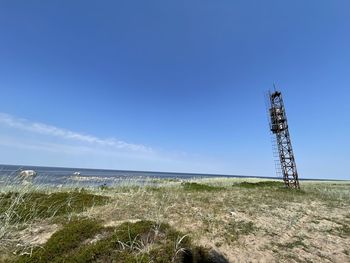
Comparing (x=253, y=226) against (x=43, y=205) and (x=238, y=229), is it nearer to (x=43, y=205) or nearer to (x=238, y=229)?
(x=238, y=229)

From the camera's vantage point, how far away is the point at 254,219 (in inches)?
384

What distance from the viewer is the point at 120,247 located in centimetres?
556

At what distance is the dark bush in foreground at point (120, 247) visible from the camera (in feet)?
17.2

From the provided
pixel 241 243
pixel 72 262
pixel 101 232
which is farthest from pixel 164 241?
pixel 241 243

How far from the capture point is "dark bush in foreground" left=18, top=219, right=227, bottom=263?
5.24m

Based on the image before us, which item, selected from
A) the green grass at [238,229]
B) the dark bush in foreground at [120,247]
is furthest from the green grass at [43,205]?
the green grass at [238,229]

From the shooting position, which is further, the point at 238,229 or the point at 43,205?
the point at 43,205

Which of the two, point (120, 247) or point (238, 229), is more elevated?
point (238, 229)

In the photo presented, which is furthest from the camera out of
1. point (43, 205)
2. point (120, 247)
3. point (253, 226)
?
point (43, 205)

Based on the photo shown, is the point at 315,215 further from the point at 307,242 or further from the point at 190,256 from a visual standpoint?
the point at 190,256

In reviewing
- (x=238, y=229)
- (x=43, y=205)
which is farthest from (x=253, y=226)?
(x=43, y=205)

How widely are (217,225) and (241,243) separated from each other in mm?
1328

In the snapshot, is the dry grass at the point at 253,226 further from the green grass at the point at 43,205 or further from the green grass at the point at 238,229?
the green grass at the point at 43,205

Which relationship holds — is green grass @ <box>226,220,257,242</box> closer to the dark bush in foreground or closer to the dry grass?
the dry grass
